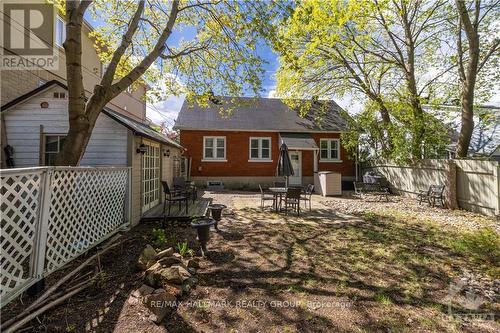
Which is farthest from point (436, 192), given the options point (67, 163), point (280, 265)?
point (67, 163)

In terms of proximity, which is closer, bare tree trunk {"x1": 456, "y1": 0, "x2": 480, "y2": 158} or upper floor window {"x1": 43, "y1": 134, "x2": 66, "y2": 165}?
upper floor window {"x1": 43, "y1": 134, "x2": 66, "y2": 165}

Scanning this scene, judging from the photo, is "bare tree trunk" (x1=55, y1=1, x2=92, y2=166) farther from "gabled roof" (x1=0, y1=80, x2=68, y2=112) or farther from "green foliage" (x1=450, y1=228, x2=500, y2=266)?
"green foliage" (x1=450, y1=228, x2=500, y2=266)

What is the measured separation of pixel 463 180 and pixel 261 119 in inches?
467

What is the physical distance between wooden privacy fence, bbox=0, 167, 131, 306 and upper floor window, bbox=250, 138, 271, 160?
11.1 meters

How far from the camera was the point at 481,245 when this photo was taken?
18.8 feet

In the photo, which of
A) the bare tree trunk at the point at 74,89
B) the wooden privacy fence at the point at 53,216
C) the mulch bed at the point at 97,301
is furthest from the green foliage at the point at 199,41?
the mulch bed at the point at 97,301

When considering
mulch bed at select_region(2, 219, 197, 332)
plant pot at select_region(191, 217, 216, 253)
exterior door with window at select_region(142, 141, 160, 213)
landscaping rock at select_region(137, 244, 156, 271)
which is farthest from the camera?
exterior door with window at select_region(142, 141, 160, 213)

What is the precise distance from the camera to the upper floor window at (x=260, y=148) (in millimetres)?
17141

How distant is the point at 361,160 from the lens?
17.0 m

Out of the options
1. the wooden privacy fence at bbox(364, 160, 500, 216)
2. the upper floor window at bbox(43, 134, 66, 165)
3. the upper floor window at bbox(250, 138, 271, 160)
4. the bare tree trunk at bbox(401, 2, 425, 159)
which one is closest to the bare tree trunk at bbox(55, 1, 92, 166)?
the upper floor window at bbox(43, 134, 66, 165)

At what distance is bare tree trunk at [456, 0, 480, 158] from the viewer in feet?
30.7

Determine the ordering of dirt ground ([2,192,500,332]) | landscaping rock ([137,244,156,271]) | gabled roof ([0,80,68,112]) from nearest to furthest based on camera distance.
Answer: dirt ground ([2,192,500,332]), landscaping rock ([137,244,156,271]), gabled roof ([0,80,68,112])

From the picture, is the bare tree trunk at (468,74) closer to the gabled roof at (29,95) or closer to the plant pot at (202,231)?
the plant pot at (202,231)

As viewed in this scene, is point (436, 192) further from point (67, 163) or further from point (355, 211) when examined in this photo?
point (67, 163)
